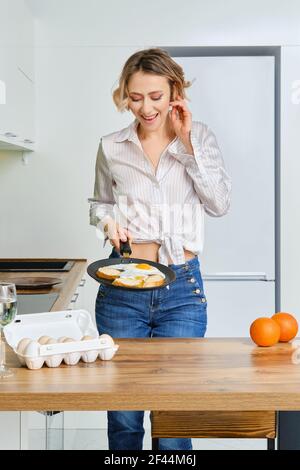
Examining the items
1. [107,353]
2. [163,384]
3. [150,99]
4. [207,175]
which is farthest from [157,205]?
[163,384]

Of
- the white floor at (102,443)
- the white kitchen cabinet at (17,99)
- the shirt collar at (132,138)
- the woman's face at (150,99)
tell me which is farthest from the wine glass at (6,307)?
the white floor at (102,443)

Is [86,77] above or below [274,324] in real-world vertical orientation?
above

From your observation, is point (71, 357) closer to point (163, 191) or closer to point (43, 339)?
point (43, 339)

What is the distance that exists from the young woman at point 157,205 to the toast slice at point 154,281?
1.6 inches

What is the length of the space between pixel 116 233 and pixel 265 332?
62cm

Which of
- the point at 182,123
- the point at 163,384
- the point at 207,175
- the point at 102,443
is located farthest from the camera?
the point at 102,443

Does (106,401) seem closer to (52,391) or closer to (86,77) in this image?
(52,391)

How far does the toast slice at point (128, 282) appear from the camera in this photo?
2168 millimetres

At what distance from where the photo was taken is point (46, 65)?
12.4ft

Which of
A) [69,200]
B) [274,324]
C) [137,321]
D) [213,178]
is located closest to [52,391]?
[274,324]

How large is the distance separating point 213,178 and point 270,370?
891 mm

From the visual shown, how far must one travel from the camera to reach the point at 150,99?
275 cm

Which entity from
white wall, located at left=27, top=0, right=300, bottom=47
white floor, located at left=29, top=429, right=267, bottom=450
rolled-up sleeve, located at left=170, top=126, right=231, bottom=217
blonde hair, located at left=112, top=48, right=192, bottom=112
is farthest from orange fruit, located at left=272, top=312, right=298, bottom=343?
white wall, located at left=27, top=0, right=300, bottom=47

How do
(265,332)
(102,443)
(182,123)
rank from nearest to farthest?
1. (265,332)
2. (182,123)
3. (102,443)
